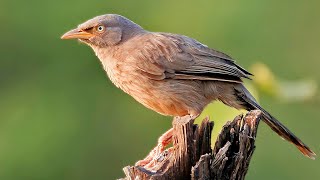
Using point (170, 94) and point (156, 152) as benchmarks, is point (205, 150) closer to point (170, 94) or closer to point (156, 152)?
point (156, 152)

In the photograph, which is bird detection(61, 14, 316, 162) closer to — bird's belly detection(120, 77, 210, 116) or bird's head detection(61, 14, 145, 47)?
bird's belly detection(120, 77, 210, 116)

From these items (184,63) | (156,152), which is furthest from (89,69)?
(156,152)

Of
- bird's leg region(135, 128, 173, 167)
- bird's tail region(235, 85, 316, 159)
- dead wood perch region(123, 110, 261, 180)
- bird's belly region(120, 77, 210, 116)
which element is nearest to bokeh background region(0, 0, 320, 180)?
bird's tail region(235, 85, 316, 159)

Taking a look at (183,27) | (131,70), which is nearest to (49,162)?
(183,27)

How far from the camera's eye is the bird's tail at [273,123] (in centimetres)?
834

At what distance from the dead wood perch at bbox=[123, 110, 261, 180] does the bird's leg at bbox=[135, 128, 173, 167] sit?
715 mm

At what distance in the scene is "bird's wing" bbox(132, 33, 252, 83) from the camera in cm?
836

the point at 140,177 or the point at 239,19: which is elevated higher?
the point at 239,19

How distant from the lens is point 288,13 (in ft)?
52.2

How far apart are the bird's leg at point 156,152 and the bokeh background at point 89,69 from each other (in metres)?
6.15

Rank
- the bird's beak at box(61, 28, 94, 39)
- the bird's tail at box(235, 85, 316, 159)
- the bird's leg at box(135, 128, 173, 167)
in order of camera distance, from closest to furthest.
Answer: the bird's leg at box(135, 128, 173, 167)
the bird's tail at box(235, 85, 316, 159)
the bird's beak at box(61, 28, 94, 39)

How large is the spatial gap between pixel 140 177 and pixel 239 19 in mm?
8680

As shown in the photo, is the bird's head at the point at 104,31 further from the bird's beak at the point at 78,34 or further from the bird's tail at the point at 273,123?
the bird's tail at the point at 273,123

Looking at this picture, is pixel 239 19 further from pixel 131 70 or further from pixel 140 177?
pixel 140 177
